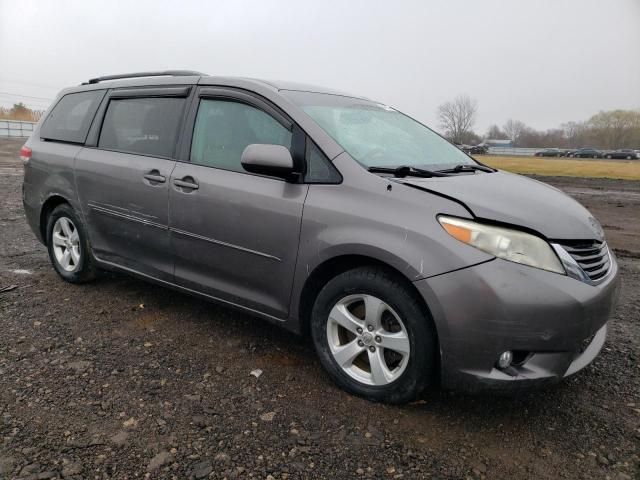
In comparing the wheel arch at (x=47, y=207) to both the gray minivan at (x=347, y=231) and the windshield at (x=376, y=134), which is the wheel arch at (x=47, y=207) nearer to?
the gray minivan at (x=347, y=231)

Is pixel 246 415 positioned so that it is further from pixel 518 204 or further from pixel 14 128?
pixel 14 128

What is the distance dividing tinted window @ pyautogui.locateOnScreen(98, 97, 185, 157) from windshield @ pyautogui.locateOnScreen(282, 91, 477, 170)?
95 centimetres

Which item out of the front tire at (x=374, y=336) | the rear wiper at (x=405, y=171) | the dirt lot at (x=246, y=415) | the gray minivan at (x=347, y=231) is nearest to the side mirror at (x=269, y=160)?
the gray minivan at (x=347, y=231)

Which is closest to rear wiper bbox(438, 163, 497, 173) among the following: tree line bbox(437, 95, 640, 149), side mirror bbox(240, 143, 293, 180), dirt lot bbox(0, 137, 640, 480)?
side mirror bbox(240, 143, 293, 180)

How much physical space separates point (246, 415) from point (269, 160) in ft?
4.51

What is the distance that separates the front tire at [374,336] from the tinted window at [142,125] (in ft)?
5.64

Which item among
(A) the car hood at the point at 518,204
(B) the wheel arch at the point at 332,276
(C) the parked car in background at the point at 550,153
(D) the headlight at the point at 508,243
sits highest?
(A) the car hood at the point at 518,204

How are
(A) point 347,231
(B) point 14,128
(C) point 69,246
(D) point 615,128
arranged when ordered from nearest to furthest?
(A) point 347,231 → (C) point 69,246 → (B) point 14,128 → (D) point 615,128

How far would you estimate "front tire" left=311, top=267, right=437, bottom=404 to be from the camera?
8.21ft

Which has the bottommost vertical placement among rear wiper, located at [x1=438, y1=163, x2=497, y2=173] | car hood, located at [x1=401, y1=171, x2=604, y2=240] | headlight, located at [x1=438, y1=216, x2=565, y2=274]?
headlight, located at [x1=438, y1=216, x2=565, y2=274]

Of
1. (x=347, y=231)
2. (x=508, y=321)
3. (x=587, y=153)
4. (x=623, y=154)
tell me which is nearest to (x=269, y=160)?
(x=347, y=231)

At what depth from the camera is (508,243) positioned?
2381 mm

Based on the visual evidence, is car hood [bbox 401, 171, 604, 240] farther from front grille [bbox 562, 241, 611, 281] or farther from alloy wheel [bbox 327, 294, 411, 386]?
alloy wheel [bbox 327, 294, 411, 386]

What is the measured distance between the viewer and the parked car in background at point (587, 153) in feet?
174
